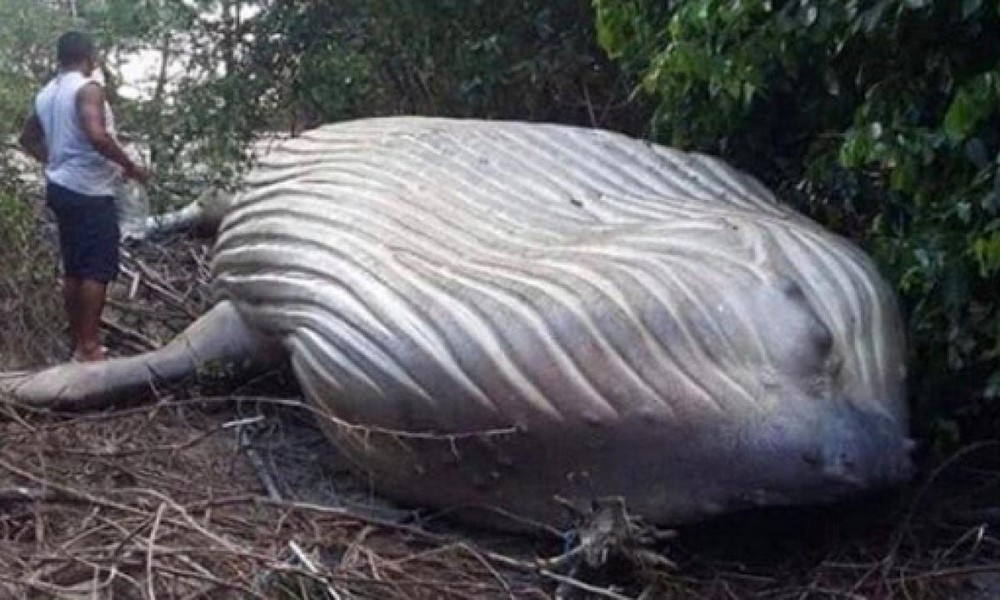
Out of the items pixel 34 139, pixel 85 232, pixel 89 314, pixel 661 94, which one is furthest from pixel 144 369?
pixel 661 94

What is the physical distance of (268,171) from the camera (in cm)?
739

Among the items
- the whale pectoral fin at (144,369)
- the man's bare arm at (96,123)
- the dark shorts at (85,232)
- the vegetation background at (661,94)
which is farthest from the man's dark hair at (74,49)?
the whale pectoral fin at (144,369)

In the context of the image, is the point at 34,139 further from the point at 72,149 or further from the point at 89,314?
the point at 89,314

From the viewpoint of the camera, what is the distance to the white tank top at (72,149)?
294 inches

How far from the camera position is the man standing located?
745 cm

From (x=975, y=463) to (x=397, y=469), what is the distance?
1.81m

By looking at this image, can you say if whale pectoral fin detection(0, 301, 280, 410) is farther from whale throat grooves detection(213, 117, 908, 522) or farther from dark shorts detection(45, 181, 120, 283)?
dark shorts detection(45, 181, 120, 283)

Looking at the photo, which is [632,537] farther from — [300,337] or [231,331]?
[231,331]

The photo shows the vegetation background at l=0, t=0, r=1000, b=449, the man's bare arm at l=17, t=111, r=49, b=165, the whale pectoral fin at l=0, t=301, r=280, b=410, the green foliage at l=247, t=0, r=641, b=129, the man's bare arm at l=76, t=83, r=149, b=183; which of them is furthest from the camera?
the green foliage at l=247, t=0, r=641, b=129

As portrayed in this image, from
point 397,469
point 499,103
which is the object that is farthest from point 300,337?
point 499,103

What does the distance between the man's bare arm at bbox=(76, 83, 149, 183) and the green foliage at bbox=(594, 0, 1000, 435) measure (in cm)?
209

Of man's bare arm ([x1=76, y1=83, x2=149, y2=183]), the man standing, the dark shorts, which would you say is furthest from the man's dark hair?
the dark shorts

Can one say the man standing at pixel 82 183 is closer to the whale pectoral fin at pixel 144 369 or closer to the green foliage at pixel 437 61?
the whale pectoral fin at pixel 144 369

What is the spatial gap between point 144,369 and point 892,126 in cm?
295
